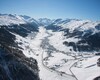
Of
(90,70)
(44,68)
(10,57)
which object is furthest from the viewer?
(44,68)

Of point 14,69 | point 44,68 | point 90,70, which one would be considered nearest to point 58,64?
point 44,68

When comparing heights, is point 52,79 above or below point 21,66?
below

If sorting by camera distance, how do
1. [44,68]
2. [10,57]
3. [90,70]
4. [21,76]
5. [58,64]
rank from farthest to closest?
[58,64], [44,68], [90,70], [10,57], [21,76]

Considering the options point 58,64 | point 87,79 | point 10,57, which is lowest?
point 87,79

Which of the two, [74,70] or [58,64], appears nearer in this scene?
[74,70]

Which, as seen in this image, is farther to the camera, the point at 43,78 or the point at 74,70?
the point at 74,70

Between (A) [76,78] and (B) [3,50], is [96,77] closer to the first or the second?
(A) [76,78]

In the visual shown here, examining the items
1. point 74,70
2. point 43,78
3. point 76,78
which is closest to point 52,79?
point 43,78

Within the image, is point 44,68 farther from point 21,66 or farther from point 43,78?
point 21,66

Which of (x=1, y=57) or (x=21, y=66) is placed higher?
(x=1, y=57)
